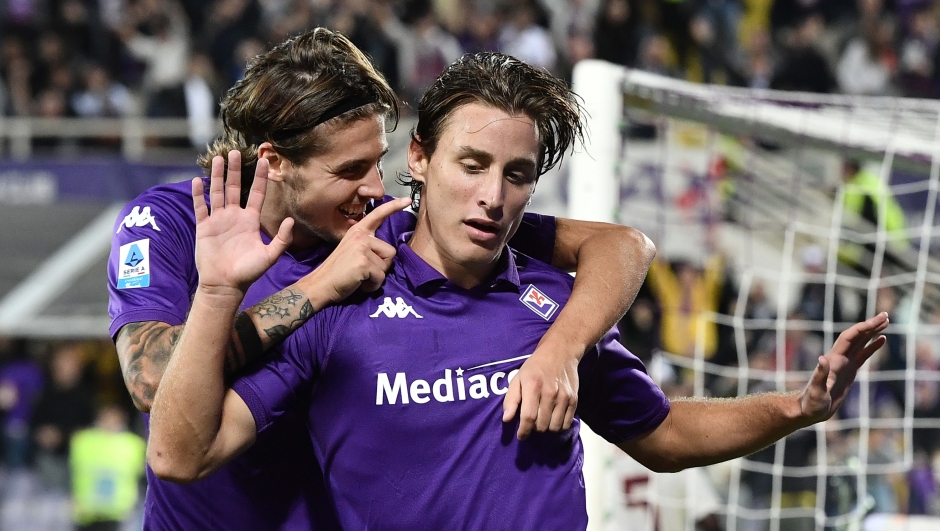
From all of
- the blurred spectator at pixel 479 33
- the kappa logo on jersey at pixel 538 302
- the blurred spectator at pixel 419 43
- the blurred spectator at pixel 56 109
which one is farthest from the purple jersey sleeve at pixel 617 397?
the blurred spectator at pixel 56 109

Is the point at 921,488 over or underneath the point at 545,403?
underneath

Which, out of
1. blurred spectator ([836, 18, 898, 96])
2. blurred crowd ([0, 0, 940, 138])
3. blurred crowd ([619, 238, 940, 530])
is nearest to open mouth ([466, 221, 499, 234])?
blurred crowd ([619, 238, 940, 530])

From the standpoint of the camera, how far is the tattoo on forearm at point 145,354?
2.94 metres

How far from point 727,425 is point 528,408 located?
2.50 feet

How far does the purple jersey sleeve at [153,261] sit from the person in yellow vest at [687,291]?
593 centimetres

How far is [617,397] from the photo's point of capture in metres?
3.11

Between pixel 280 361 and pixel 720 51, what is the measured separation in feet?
40.2

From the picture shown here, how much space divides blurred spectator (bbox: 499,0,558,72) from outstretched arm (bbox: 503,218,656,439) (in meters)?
10.2

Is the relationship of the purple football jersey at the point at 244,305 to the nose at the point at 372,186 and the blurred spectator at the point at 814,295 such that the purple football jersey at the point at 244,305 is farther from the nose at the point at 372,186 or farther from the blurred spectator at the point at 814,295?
the blurred spectator at the point at 814,295

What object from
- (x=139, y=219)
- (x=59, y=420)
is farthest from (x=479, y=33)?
(x=139, y=219)

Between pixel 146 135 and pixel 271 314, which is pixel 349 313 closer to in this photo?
pixel 271 314

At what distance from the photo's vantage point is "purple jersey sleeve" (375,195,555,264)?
10.6 feet

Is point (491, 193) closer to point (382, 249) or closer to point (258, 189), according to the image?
point (382, 249)

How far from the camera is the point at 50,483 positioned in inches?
464
